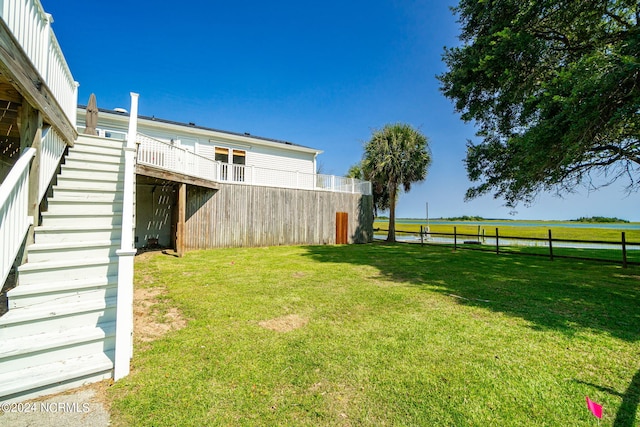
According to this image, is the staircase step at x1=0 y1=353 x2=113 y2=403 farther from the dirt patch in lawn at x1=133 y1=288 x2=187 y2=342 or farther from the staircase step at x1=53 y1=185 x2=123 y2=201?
the staircase step at x1=53 y1=185 x2=123 y2=201

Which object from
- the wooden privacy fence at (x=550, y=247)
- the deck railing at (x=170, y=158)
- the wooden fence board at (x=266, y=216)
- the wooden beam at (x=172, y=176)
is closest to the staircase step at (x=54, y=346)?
the wooden beam at (x=172, y=176)

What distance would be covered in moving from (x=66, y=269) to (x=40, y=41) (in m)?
2.80

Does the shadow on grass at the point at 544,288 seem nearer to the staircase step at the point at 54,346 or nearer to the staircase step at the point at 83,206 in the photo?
the staircase step at the point at 54,346

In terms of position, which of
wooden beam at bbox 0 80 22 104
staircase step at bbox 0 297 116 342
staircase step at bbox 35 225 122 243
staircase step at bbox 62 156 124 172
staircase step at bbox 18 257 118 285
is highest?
wooden beam at bbox 0 80 22 104

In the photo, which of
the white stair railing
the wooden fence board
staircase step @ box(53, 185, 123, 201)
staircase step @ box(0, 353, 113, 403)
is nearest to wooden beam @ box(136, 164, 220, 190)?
the wooden fence board

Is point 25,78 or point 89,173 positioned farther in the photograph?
point 89,173

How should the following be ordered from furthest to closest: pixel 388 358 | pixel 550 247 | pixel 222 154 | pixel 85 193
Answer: pixel 222 154 < pixel 550 247 < pixel 85 193 < pixel 388 358

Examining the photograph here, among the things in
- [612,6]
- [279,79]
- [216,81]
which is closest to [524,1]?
[612,6]

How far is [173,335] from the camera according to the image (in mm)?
3055

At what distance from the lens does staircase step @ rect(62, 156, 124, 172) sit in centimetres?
454

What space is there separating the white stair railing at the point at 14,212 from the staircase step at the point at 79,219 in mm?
531

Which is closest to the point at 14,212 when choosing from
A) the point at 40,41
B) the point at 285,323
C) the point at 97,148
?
the point at 40,41

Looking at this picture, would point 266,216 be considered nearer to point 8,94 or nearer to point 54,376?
point 8,94

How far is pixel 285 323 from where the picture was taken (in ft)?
11.2
